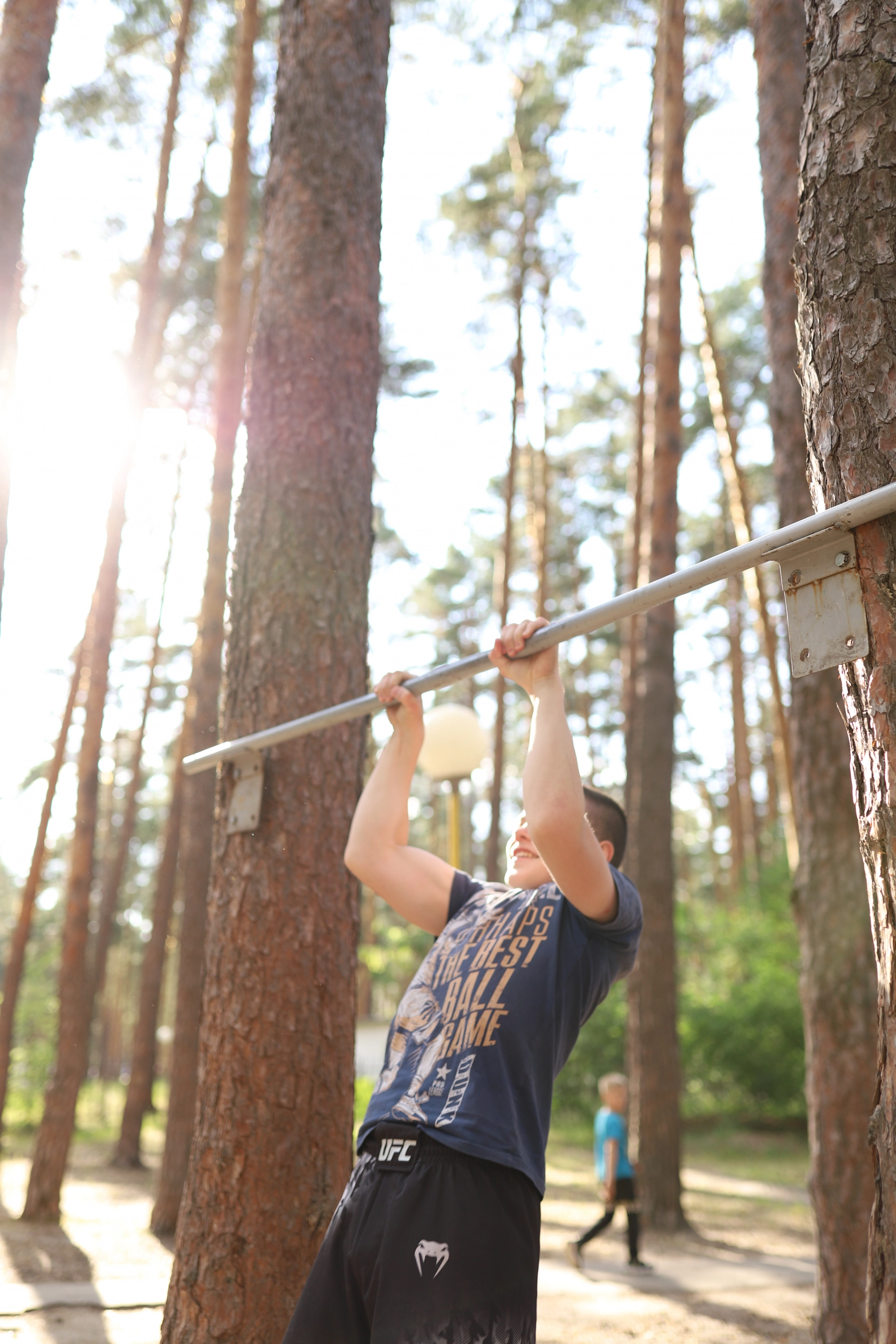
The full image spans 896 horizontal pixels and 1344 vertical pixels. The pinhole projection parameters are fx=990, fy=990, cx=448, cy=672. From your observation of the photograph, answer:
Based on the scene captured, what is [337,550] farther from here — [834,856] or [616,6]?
[616,6]

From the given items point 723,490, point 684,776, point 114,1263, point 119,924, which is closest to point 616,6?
point 723,490

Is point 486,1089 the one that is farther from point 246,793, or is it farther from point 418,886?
point 246,793

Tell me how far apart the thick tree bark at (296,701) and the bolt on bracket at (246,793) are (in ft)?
0.14

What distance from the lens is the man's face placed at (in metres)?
2.28

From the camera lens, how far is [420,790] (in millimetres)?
32750

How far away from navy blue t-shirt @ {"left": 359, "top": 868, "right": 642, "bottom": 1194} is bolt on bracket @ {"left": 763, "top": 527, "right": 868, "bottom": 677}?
2.26ft

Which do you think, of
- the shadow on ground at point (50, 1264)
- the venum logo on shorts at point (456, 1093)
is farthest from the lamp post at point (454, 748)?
the venum logo on shorts at point (456, 1093)

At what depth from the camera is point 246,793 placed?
2.96 metres

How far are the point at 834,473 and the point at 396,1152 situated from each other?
4.72ft

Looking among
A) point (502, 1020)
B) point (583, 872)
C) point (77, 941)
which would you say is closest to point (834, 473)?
point (583, 872)

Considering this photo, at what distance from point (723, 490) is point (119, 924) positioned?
19709 millimetres

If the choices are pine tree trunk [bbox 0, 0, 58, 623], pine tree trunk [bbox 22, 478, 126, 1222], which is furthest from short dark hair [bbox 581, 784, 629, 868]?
pine tree trunk [bbox 22, 478, 126, 1222]

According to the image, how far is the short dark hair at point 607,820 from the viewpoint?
2.37 m

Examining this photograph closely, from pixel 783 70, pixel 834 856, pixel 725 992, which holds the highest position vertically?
pixel 783 70
